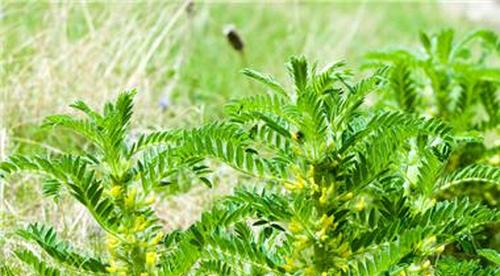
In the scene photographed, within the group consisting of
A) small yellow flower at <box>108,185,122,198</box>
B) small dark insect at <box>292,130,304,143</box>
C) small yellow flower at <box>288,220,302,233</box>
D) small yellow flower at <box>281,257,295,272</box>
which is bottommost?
small yellow flower at <box>281,257,295,272</box>

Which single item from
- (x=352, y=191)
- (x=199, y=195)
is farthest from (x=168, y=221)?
(x=352, y=191)

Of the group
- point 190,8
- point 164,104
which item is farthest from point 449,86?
point 190,8

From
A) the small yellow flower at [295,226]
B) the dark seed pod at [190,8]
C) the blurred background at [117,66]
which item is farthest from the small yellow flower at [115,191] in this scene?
the dark seed pod at [190,8]

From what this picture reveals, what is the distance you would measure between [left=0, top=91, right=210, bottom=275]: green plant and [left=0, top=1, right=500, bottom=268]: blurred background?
0.54 metres

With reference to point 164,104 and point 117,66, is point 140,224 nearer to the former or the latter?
point 164,104

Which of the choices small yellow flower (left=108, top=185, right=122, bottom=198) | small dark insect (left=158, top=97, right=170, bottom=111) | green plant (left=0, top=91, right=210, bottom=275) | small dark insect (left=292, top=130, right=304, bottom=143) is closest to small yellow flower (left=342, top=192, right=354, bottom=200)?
small dark insect (left=292, top=130, right=304, bottom=143)

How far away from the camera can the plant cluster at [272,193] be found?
1.38 m

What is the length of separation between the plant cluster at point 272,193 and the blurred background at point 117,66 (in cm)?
59

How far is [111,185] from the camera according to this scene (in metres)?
1.44

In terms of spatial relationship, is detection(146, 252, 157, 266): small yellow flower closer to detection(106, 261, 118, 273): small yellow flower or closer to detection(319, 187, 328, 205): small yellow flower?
detection(106, 261, 118, 273): small yellow flower

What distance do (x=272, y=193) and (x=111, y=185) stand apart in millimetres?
235

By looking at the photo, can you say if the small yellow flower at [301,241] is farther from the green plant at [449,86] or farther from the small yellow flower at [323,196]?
the green plant at [449,86]

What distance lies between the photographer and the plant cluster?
4.51 feet

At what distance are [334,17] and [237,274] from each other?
4307mm
